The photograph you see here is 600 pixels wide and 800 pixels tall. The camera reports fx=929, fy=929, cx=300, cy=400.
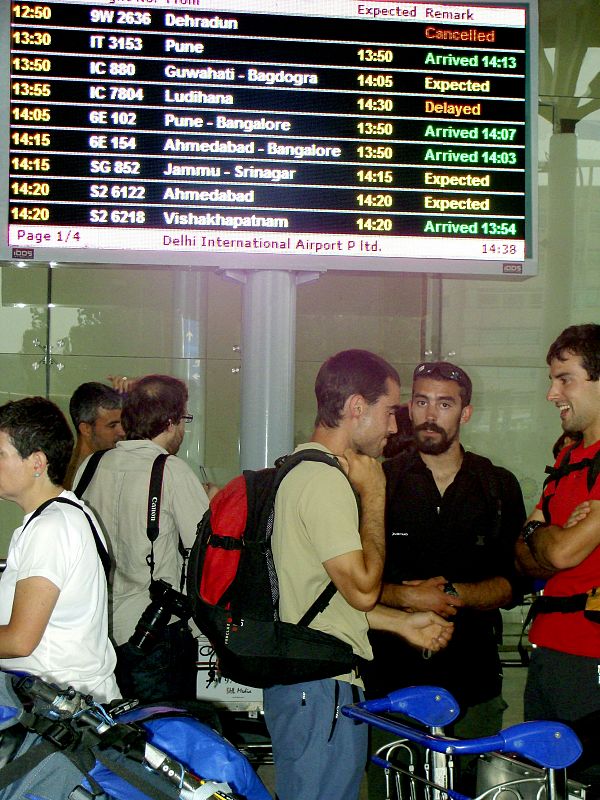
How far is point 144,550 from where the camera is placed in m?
3.70

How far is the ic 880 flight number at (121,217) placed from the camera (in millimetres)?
3820

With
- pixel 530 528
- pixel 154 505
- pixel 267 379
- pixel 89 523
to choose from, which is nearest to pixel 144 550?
pixel 154 505

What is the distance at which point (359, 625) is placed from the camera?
109 inches

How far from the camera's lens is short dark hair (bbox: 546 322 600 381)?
3137mm

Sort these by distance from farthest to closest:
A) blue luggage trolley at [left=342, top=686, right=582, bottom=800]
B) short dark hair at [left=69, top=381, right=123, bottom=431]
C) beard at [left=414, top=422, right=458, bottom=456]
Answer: short dark hair at [left=69, top=381, right=123, bottom=431] → beard at [left=414, top=422, right=458, bottom=456] → blue luggage trolley at [left=342, top=686, right=582, bottom=800]

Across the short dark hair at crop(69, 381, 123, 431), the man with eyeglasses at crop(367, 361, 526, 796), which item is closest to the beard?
the man with eyeglasses at crop(367, 361, 526, 796)

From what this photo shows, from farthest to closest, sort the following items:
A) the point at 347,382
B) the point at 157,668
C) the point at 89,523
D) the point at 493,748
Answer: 1. the point at 157,668
2. the point at 347,382
3. the point at 89,523
4. the point at 493,748

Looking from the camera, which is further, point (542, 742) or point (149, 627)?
point (149, 627)

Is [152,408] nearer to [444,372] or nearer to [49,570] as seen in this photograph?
[444,372]

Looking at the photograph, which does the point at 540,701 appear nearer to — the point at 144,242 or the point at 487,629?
the point at 487,629

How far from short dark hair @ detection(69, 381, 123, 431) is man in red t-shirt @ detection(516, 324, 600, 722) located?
2353 mm

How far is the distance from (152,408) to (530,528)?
63.8 inches

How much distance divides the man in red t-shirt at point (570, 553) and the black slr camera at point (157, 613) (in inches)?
52.0

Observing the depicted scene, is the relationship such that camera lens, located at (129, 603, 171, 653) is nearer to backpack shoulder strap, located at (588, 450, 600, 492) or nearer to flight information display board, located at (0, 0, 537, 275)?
flight information display board, located at (0, 0, 537, 275)
